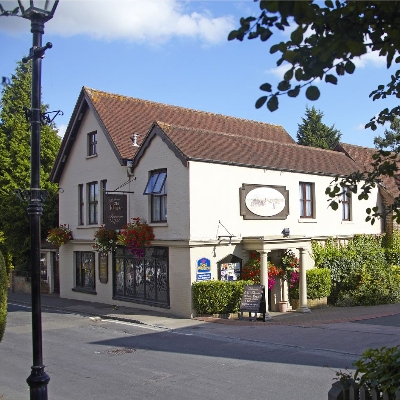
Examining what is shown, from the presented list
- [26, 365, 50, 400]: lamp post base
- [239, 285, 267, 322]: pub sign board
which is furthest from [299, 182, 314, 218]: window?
[26, 365, 50, 400]: lamp post base

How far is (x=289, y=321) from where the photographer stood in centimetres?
1722

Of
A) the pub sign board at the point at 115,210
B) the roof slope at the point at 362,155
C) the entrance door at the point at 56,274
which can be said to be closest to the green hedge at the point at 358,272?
the roof slope at the point at 362,155

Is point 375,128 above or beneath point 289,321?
above

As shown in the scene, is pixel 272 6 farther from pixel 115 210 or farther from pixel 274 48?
pixel 115 210

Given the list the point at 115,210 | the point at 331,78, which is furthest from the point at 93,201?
the point at 331,78

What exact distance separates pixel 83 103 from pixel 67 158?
309 cm

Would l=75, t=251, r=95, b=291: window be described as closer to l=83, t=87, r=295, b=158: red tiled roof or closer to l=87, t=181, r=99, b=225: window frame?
l=87, t=181, r=99, b=225: window frame

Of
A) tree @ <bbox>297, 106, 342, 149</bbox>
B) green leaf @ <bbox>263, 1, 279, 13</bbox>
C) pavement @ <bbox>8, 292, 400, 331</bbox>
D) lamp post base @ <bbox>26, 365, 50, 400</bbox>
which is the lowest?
pavement @ <bbox>8, 292, 400, 331</bbox>

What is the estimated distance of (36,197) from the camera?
22.5 ft

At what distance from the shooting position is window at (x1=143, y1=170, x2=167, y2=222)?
19.6 meters

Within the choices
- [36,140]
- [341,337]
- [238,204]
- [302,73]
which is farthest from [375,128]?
[238,204]

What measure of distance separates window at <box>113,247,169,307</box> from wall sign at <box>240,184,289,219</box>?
3.46m

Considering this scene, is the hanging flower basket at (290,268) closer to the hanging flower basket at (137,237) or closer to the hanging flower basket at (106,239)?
the hanging flower basket at (137,237)

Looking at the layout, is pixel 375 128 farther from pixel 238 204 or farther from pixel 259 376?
pixel 238 204
